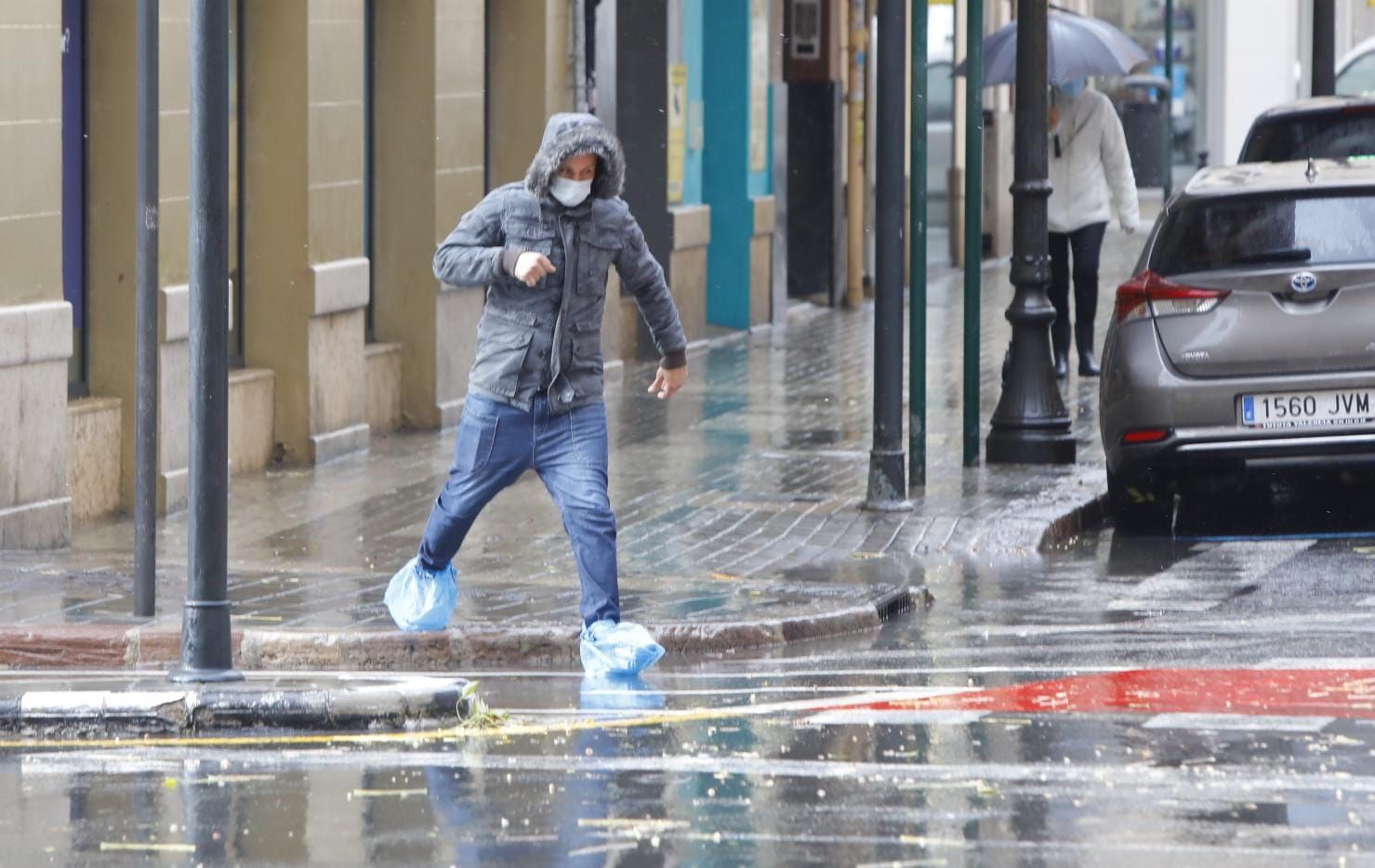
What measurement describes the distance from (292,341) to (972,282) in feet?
10.8

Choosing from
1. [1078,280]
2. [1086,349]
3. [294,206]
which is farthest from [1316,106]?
[294,206]

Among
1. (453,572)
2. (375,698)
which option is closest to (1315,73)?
(453,572)

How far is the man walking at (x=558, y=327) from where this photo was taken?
8578 millimetres

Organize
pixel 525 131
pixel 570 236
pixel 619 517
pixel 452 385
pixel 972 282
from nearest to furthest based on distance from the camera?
1. pixel 570 236
2. pixel 619 517
3. pixel 972 282
4. pixel 452 385
5. pixel 525 131

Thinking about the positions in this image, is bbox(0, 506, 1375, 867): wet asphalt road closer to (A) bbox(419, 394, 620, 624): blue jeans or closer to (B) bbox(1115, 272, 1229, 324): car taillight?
(A) bbox(419, 394, 620, 624): blue jeans

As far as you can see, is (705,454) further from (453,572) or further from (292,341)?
(453,572)

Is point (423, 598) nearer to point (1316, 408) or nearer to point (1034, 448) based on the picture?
point (1316, 408)

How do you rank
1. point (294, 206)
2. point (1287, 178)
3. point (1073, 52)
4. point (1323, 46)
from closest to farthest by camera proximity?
1. point (1287, 178)
2. point (294, 206)
3. point (1073, 52)
4. point (1323, 46)

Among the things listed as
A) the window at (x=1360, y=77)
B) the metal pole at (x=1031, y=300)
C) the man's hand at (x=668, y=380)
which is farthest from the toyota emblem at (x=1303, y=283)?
the window at (x=1360, y=77)

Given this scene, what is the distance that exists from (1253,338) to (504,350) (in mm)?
3917

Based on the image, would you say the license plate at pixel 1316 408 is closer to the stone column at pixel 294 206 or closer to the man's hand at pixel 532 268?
the man's hand at pixel 532 268

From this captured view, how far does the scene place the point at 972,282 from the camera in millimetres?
14195

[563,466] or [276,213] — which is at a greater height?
[276,213]

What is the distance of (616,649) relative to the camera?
28.3ft
